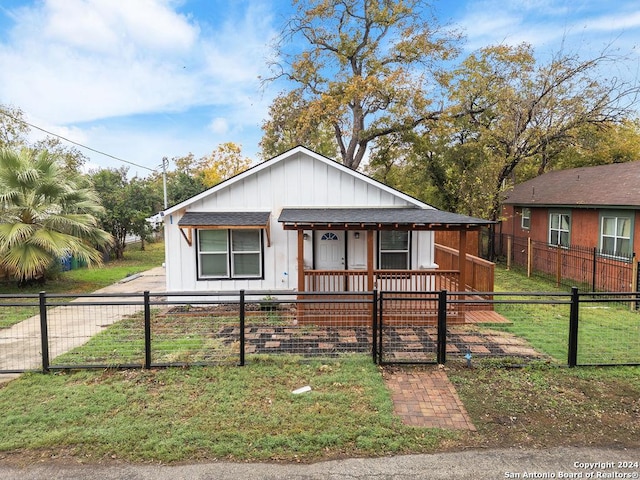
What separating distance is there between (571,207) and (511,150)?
4739 millimetres

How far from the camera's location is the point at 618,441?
3.88m

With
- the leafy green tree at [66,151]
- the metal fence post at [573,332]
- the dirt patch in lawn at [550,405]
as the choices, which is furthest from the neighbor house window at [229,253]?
the leafy green tree at [66,151]

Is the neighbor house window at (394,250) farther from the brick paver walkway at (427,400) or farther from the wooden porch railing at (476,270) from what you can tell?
the brick paver walkway at (427,400)

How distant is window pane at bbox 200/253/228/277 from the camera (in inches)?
392

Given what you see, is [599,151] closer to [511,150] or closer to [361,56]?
[511,150]

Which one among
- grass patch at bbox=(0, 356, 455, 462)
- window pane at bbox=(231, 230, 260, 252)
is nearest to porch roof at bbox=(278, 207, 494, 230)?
window pane at bbox=(231, 230, 260, 252)

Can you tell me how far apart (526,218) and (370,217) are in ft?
42.7

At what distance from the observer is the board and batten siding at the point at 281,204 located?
989cm

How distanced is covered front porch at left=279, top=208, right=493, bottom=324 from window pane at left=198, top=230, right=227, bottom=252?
1823 mm

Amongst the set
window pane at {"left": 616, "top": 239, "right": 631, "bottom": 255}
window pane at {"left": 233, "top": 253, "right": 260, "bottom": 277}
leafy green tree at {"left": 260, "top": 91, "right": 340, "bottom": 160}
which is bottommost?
window pane at {"left": 233, "top": 253, "right": 260, "bottom": 277}

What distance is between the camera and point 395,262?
10.2 metres

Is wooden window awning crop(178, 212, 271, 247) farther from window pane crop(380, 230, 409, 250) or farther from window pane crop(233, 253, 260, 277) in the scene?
window pane crop(380, 230, 409, 250)

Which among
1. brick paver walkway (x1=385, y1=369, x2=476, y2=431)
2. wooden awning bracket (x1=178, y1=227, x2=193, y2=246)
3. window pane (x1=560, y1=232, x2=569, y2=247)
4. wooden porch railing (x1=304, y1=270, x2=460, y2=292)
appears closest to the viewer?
brick paver walkway (x1=385, y1=369, x2=476, y2=431)

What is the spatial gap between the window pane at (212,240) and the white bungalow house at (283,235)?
3 centimetres
